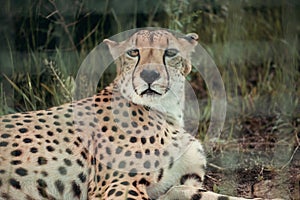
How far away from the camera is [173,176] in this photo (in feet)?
7.40

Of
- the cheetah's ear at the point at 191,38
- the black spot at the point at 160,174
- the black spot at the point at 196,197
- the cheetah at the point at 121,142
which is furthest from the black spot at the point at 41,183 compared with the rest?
the cheetah's ear at the point at 191,38

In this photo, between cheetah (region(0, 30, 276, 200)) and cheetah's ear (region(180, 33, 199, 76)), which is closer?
cheetah (region(0, 30, 276, 200))

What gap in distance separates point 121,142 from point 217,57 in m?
1.21

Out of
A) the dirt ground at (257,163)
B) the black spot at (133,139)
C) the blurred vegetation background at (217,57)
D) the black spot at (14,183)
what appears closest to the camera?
the black spot at (14,183)

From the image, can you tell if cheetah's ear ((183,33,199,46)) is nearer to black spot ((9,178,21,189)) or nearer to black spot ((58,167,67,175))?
black spot ((58,167,67,175))

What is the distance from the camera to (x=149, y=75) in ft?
7.29

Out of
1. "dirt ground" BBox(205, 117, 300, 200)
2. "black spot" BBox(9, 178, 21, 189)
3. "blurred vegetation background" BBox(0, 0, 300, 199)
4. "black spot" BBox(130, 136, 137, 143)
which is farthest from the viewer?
"blurred vegetation background" BBox(0, 0, 300, 199)

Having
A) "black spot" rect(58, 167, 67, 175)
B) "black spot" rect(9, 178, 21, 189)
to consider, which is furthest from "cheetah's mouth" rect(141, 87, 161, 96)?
"black spot" rect(9, 178, 21, 189)

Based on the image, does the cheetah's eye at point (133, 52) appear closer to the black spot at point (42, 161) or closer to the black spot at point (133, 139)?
the black spot at point (133, 139)

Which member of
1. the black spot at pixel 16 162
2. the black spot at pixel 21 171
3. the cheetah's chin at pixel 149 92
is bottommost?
the black spot at pixel 21 171

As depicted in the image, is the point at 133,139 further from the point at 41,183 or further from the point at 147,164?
the point at 41,183

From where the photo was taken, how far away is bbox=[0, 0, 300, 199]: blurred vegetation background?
2824 millimetres

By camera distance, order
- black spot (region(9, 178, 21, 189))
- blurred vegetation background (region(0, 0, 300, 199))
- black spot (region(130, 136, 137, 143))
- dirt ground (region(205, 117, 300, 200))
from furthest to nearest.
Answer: blurred vegetation background (region(0, 0, 300, 199)), dirt ground (region(205, 117, 300, 200)), black spot (region(130, 136, 137, 143)), black spot (region(9, 178, 21, 189))

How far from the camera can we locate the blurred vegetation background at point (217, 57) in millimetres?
2824
